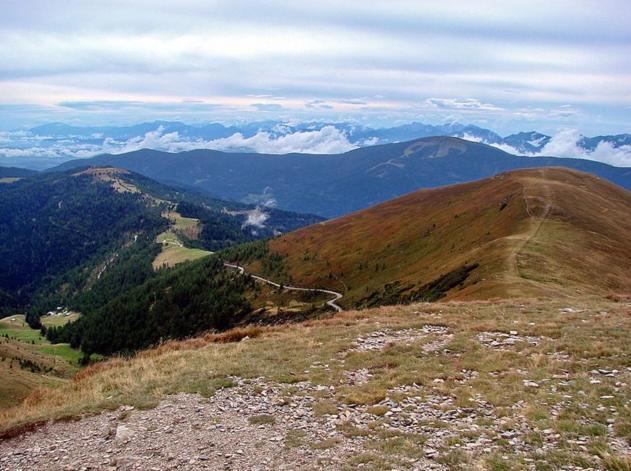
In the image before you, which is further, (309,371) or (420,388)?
(309,371)

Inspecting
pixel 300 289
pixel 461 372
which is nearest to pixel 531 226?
pixel 300 289

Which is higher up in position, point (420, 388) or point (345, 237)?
point (420, 388)

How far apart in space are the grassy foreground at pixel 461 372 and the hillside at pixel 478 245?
736 inches

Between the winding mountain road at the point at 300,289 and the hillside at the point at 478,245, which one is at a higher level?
the hillside at the point at 478,245

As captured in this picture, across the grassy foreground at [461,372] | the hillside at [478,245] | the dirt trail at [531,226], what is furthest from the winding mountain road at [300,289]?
the grassy foreground at [461,372]

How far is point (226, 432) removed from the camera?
16.6m

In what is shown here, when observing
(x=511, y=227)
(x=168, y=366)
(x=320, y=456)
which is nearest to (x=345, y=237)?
(x=511, y=227)

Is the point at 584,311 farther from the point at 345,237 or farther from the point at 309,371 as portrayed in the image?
the point at 345,237

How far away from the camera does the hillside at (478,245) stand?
56.0 m

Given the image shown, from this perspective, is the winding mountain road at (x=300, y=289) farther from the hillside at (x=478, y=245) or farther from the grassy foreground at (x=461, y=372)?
the grassy foreground at (x=461, y=372)

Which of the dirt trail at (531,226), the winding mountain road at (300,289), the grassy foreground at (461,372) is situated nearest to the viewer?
the grassy foreground at (461,372)

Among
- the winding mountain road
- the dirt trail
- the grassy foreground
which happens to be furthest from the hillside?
the grassy foreground

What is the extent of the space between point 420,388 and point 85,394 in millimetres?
14844

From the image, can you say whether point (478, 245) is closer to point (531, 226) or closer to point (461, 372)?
point (531, 226)
